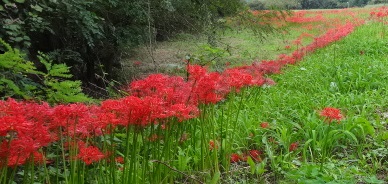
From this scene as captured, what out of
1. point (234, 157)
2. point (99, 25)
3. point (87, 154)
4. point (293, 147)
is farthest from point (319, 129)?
point (99, 25)

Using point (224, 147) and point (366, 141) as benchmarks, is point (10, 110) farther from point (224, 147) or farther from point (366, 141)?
point (366, 141)

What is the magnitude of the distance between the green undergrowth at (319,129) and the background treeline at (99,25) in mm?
1570

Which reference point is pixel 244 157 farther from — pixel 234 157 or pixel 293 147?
pixel 293 147

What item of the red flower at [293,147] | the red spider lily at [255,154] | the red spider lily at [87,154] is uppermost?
the red spider lily at [87,154]

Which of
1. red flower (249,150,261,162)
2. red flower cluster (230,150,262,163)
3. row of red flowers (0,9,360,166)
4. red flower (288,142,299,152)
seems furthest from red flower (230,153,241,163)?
row of red flowers (0,9,360,166)

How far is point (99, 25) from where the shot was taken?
5.12 m

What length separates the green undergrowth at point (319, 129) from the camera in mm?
2697

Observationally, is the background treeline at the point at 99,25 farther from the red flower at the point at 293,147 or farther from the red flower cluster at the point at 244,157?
the red flower at the point at 293,147

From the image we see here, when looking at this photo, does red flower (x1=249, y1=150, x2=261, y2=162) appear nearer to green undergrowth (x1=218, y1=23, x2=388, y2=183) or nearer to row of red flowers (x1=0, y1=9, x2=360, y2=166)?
green undergrowth (x1=218, y1=23, x2=388, y2=183)

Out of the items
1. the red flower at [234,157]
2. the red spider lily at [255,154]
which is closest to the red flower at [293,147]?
the red spider lily at [255,154]

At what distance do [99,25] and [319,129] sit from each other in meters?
3.08

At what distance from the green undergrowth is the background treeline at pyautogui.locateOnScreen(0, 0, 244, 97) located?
157 cm

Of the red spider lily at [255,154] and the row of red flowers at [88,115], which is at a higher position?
the row of red flowers at [88,115]

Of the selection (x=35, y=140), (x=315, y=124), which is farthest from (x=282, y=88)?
(x=35, y=140)
